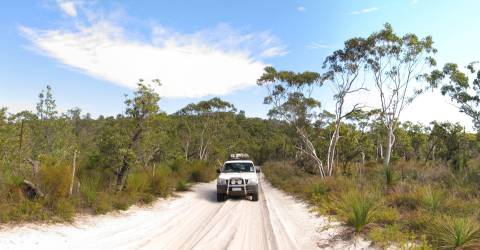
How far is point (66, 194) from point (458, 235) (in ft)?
29.6

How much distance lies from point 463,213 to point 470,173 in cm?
686

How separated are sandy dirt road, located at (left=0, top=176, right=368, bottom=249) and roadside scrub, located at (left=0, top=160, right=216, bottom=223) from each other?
1.12 ft

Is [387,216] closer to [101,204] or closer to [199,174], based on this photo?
[101,204]

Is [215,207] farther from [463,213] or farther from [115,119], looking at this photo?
[463,213]

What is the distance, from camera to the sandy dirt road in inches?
270

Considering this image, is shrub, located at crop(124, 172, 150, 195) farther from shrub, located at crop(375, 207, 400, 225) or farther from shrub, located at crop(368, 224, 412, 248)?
shrub, located at crop(368, 224, 412, 248)

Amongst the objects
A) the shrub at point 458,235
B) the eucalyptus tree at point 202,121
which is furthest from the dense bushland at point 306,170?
the eucalyptus tree at point 202,121

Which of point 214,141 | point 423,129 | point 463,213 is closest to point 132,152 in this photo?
point 463,213

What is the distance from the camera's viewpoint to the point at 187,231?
8453 millimetres

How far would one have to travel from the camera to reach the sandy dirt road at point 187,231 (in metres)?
6.87

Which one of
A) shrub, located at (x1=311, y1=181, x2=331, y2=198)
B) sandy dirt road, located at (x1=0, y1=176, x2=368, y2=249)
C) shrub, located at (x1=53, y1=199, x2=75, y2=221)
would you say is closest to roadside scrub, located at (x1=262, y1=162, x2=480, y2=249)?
sandy dirt road, located at (x1=0, y1=176, x2=368, y2=249)

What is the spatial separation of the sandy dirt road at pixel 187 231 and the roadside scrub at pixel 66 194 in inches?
13.4

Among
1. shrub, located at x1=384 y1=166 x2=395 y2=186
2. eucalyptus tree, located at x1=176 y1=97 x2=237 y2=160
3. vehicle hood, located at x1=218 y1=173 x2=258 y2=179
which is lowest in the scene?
vehicle hood, located at x1=218 y1=173 x2=258 y2=179

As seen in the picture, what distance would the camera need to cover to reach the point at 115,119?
13.3 meters
